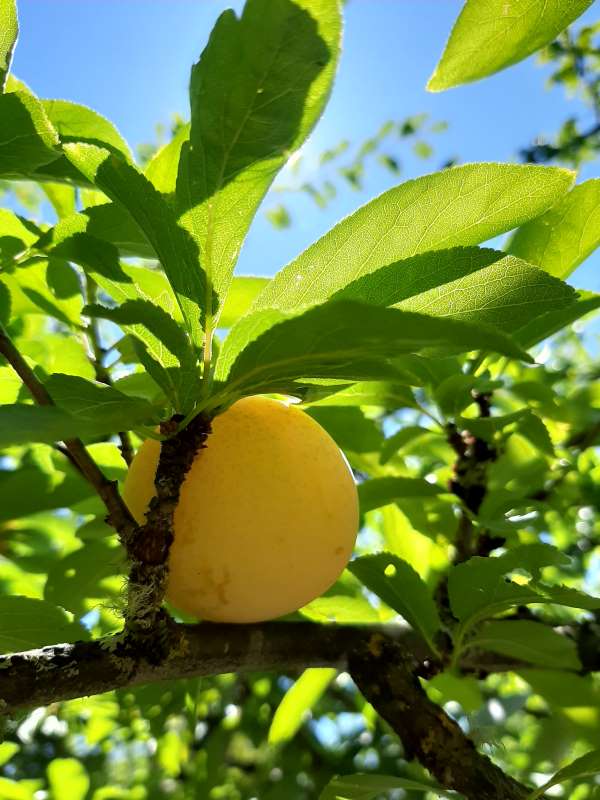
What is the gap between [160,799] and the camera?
1.31 meters

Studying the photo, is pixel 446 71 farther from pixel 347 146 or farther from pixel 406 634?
pixel 347 146

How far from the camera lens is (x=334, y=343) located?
45 centimetres

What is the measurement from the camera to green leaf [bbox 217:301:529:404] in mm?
387

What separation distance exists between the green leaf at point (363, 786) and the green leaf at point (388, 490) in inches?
12.6

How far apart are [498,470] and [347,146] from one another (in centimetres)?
181

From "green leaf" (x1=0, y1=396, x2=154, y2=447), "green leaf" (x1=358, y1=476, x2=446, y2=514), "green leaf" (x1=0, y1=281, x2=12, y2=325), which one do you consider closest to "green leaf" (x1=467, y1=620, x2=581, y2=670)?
"green leaf" (x1=358, y1=476, x2=446, y2=514)

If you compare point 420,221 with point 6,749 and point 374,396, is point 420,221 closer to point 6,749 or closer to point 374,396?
point 374,396

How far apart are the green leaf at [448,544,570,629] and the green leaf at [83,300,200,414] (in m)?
0.30

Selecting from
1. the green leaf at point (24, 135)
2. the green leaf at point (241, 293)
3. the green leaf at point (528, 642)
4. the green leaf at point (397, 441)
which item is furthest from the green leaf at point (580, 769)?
the green leaf at point (24, 135)

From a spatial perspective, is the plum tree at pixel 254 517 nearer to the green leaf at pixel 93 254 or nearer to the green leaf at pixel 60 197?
the green leaf at pixel 93 254

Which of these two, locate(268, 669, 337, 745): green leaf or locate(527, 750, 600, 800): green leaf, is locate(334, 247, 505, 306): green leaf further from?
locate(268, 669, 337, 745): green leaf

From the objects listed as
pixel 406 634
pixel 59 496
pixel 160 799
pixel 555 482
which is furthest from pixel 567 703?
pixel 160 799

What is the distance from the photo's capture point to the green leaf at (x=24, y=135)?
0.53m

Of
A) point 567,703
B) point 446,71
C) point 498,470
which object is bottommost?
point 567,703
